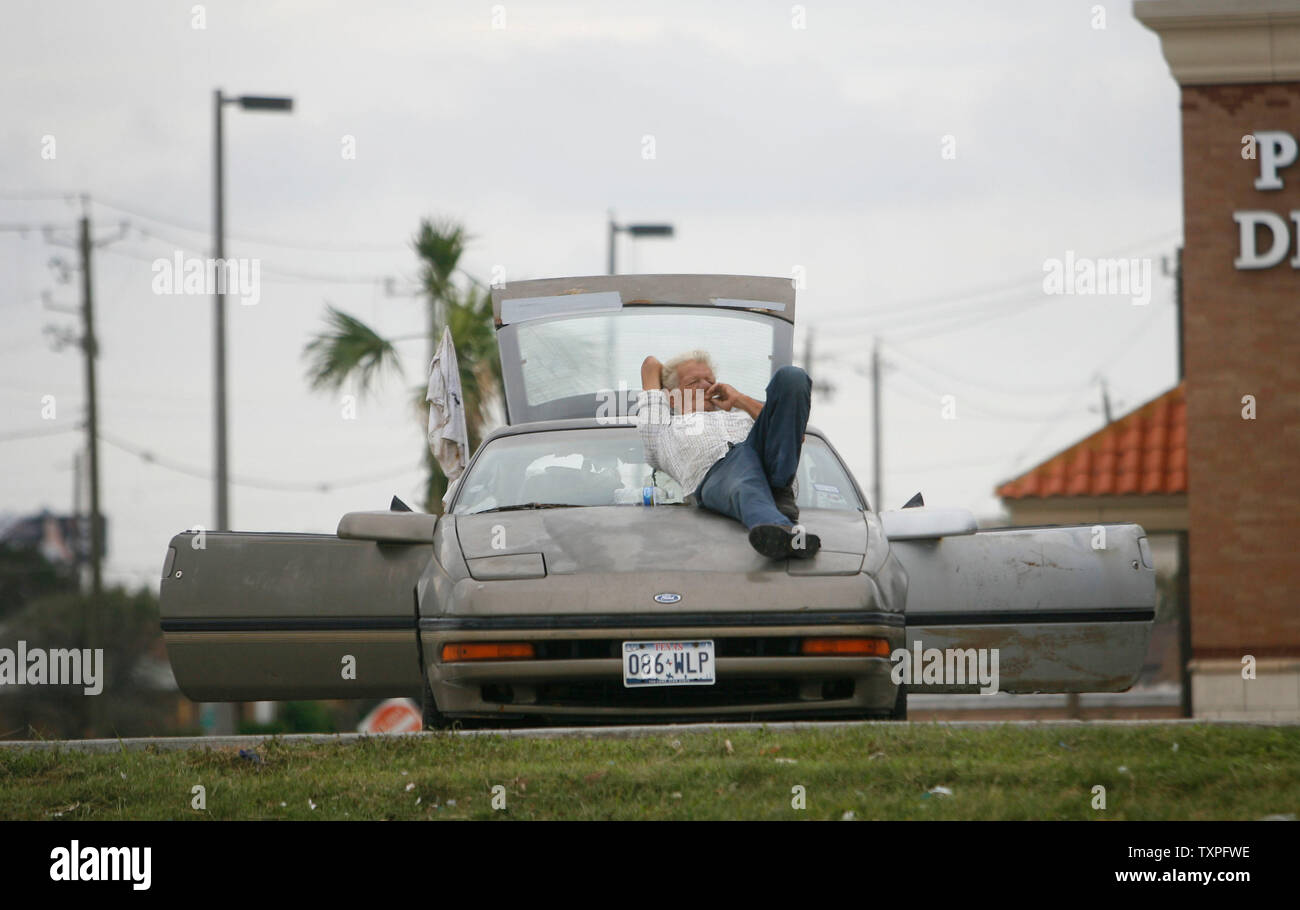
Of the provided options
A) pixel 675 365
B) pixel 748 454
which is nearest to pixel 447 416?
pixel 675 365

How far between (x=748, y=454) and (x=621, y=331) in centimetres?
230

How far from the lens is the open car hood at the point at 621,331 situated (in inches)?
355

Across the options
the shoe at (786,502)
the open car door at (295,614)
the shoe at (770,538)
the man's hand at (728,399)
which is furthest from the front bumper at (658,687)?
the man's hand at (728,399)

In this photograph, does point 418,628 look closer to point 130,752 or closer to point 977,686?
point 130,752

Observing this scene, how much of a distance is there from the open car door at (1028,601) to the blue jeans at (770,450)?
0.55m

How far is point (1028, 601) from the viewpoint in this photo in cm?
711

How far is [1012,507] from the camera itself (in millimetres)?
18234

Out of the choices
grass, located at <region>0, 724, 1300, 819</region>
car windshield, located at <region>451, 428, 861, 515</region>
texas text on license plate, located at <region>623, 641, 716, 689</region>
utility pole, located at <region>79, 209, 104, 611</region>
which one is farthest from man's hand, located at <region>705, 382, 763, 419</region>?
utility pole, located at <region>79, 209, 104, 611</region>

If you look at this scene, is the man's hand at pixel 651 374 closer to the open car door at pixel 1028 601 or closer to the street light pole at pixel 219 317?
the open car door at pixel 1028 601

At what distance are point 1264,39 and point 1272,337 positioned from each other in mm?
2793

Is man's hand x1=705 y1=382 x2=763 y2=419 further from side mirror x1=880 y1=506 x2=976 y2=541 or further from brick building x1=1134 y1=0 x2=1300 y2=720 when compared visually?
brick building x1=1134 y1=0 x2=1300 y2=720

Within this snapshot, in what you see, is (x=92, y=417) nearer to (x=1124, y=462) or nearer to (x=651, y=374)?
(x=1124, y=462)

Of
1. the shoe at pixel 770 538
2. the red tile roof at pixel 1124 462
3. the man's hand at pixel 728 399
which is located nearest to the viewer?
the shoe at pixel 770 538
